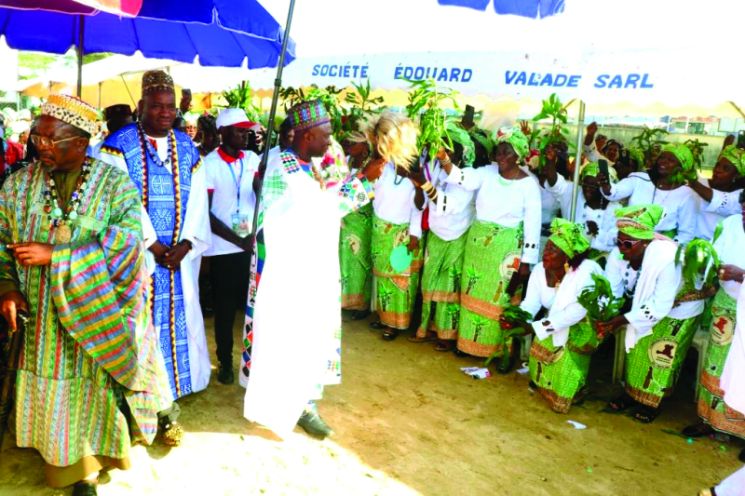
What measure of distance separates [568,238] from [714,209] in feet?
6.27

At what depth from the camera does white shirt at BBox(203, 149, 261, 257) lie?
4461mm

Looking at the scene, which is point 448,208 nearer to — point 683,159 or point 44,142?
point 683,159

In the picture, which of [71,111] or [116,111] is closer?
[71,111]

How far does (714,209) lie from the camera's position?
541 centimetres

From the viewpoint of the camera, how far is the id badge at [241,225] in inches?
174

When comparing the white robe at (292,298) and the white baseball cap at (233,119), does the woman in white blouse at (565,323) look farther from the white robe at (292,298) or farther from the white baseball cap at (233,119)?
the white baseball cap at (233,119)

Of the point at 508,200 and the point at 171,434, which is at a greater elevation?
the point at 508,200

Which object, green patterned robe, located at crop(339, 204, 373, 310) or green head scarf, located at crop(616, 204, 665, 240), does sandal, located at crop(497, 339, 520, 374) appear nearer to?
green head scarf, located at crop(616, 204, 665, 240)

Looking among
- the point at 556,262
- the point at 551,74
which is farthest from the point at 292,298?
the point at 551,74

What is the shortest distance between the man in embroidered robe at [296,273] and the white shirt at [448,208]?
5.44ft

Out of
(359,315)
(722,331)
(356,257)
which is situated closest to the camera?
(722,331)

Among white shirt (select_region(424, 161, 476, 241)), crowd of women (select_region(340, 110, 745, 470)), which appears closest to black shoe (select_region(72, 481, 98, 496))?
crowd of women (select_region(340, 110, 745, 470))

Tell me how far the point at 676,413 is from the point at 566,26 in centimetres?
306

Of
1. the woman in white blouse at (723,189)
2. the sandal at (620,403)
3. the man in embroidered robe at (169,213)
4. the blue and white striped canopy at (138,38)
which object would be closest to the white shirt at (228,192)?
the man in embroidered robe at (169,213)
